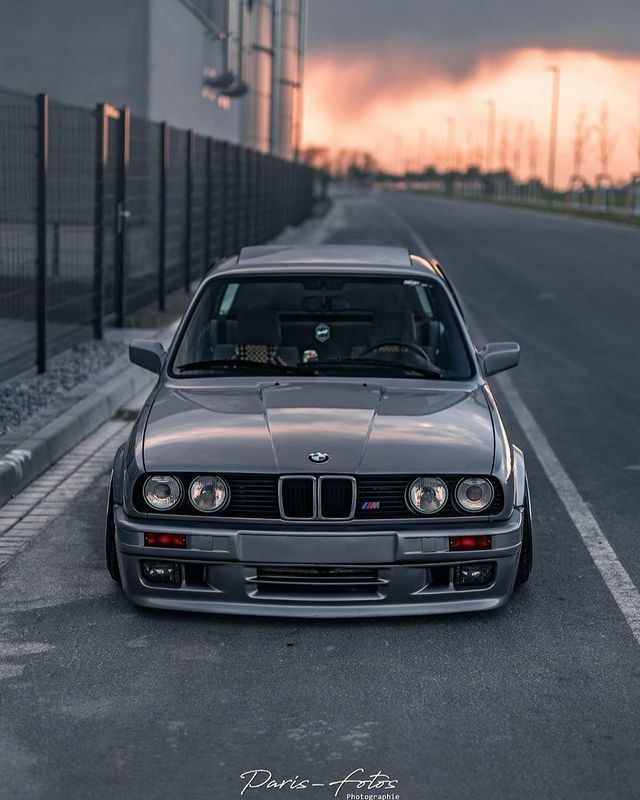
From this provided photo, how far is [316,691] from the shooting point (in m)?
4.65

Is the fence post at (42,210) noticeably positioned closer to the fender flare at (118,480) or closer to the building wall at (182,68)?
the fender flare at (118,480)

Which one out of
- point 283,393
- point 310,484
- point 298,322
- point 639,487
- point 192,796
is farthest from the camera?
point 639,487

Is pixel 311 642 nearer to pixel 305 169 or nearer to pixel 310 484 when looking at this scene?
pixel 310 484

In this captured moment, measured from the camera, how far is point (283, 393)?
5.96m

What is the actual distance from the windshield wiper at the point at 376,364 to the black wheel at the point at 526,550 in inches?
35.3

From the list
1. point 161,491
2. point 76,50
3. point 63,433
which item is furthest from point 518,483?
point 76,50

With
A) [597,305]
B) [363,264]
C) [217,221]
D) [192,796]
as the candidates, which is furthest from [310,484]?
[217,221]

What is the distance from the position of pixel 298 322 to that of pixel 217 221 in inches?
693

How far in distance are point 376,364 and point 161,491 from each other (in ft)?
4.96

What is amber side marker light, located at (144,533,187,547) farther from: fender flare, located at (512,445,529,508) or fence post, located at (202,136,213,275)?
fence post, located at (202,136,213,275)

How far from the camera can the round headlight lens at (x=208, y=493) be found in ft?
17.0

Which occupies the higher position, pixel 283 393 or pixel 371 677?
pixel 283 393

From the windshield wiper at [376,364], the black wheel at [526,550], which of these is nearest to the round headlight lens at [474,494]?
the black wheel at [526,550]

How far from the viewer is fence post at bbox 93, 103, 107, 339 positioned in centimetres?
1373
